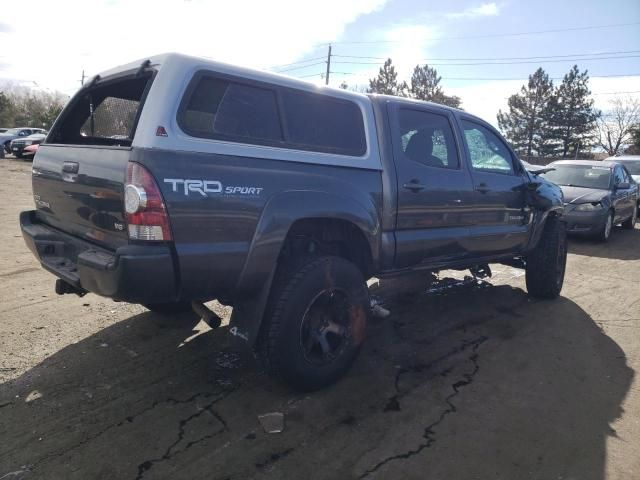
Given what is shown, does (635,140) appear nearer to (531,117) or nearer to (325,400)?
(531,117)

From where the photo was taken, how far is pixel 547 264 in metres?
5.32

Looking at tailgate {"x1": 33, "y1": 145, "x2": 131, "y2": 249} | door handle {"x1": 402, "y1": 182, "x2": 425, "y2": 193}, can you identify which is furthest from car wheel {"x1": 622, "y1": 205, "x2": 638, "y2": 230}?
tailgate {"x1": 33, "y1": 145, "x2": 131, "y2": 249}

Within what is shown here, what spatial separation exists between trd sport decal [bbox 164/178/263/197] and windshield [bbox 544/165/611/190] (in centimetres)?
916

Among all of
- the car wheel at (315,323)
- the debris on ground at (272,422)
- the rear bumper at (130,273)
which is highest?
the rear bumper at (130,273)

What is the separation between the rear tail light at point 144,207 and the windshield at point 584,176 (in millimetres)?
9610

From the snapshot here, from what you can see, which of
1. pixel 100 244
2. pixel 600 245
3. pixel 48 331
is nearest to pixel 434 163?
pixel 100 244

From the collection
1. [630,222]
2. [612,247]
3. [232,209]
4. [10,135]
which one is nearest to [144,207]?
[232,209]

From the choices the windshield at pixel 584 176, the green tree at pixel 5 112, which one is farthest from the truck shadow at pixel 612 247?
the green tree at pixel 5 112

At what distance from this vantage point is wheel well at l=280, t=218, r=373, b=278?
3146mm

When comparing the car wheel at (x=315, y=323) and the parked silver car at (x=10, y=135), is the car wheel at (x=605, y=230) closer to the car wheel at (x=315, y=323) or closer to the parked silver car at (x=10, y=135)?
the car wheel at (x=315, y=323)

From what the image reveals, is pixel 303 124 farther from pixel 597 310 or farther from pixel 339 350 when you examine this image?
pixel 597 310

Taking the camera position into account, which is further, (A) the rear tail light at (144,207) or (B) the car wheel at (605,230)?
(B) the car wheel at (605,230)

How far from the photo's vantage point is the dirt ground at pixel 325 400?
2.47 m

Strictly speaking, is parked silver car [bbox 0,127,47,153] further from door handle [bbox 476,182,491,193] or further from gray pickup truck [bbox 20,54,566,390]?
door handle [bbox 476,182,491,193]
